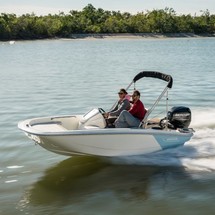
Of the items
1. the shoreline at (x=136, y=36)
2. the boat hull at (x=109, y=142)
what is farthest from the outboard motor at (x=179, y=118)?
the shoreline at (x=136, y=36)

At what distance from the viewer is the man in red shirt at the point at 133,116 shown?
30.9 ft

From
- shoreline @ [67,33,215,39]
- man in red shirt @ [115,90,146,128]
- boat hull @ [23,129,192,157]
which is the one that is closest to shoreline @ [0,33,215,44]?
shoreline @ [67,33,215,39]

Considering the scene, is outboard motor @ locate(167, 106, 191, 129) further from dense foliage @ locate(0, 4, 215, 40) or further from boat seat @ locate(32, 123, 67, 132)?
dense foliage @ locate(0, 4, 215, 40)

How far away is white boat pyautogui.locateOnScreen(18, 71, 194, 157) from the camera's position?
8672 millimetres

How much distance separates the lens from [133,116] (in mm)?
9570

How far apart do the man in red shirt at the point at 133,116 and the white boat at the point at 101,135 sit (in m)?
0.17

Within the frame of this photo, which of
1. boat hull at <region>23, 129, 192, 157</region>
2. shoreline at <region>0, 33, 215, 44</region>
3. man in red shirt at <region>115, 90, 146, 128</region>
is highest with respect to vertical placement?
man in red shirt at <region>115, 90, 146, 128</region>

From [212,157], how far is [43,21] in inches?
→ 4996

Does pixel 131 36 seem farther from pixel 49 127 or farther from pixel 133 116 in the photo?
pixel 49 127

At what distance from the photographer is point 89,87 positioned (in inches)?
907

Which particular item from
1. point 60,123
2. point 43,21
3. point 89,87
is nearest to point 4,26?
point 43,21

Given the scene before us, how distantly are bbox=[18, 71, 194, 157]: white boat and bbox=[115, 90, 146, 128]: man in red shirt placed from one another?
167 mm

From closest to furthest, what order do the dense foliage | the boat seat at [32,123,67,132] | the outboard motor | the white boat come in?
1. the white boat
2. the boat seat at [32,123,67,132]
3. the outboard motor
4. the dense foliage

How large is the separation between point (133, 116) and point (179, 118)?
1.09m
